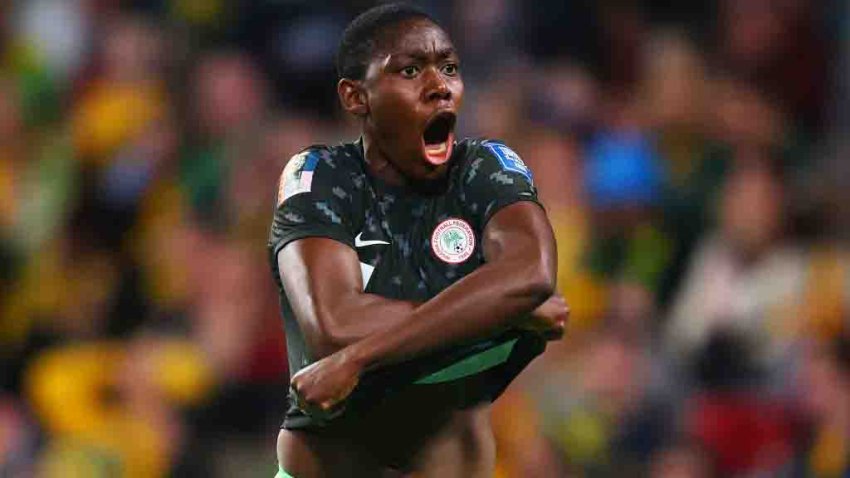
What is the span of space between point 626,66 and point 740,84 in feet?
2.32

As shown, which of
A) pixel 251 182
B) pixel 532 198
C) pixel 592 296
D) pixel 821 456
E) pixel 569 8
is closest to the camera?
pixel 532 198

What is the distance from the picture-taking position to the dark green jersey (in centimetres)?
440

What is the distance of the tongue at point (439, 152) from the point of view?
448cm

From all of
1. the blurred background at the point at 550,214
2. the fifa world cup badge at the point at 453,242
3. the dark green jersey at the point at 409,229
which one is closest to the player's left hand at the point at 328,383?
the dark green jersey at the point at 409,229

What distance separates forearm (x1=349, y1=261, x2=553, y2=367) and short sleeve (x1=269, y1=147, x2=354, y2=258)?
33 cm

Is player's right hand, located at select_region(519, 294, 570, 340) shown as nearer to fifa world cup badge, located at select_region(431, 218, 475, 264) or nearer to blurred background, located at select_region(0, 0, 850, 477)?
fifa world cup badge, located at select_region(431, 218, 475, 264)

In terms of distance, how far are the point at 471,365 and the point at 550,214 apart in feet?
14.7

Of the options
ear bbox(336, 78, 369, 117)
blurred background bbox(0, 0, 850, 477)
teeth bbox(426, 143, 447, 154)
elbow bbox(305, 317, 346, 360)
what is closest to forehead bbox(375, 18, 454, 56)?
ear bbox(336, 78, 369, 117)

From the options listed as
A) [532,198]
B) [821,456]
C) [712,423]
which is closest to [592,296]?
[712,423]

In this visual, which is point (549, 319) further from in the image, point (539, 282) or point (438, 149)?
point (438, 149)

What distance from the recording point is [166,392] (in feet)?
28.9

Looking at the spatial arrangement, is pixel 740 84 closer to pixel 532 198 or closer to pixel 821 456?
pixel 821 456

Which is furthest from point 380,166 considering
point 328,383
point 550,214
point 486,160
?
point 550,214

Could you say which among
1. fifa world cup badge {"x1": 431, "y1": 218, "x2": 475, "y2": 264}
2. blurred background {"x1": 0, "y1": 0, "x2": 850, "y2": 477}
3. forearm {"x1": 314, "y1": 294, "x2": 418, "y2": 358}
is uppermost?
fifa world cup badge {"x1": 431, "y1": 218, "x2": 475, "y2": 264}
